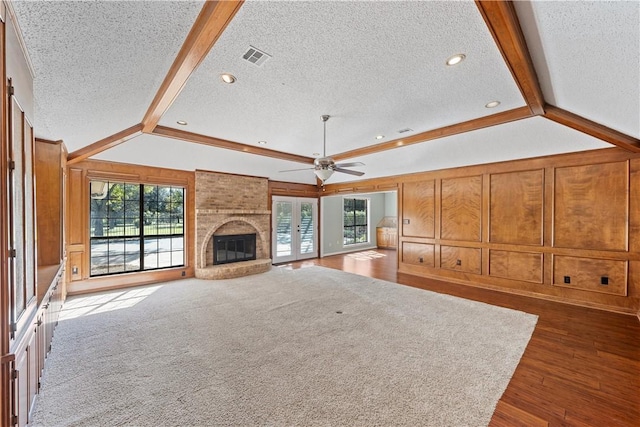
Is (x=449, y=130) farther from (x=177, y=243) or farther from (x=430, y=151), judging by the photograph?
(x=177, y=243)

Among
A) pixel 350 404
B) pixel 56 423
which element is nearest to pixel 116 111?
pixel 56 423

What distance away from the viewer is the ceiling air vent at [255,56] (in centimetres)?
219

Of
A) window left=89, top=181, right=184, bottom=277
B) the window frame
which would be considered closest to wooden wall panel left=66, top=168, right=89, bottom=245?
window left=89, top=181, right=184, bottom=277

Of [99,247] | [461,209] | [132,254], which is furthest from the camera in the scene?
[461,209]

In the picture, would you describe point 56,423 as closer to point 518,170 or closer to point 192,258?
point 192,258

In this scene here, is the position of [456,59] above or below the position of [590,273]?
above

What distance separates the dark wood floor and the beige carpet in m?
0.15

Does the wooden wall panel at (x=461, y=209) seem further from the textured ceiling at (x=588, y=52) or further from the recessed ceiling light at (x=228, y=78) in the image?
the recessed ceiling light at (x=228, y=78)

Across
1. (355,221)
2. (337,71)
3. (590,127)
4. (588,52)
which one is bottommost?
(355,221)

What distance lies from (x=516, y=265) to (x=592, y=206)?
4.98 feet

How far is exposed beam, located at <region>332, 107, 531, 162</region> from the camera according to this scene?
11.5ft

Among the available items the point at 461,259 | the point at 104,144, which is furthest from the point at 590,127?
the point at 104,144

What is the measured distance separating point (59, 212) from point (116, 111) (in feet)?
5.70

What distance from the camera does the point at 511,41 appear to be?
6.35 feet
